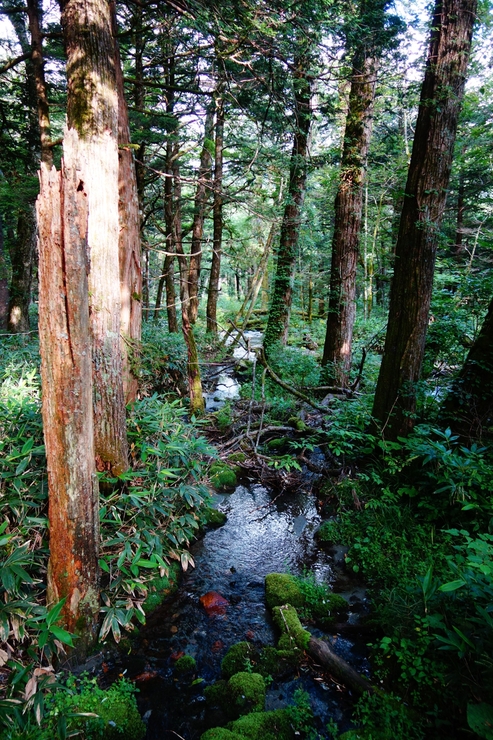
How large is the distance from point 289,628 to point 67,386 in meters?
3.03

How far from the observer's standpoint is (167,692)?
2.98 m

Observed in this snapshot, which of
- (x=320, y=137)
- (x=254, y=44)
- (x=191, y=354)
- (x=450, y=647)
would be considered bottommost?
(x=450, y=647)

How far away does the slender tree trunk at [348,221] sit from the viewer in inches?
278

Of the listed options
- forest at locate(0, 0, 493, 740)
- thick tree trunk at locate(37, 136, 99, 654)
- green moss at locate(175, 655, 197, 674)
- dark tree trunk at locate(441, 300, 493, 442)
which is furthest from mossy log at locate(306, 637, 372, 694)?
dark tree trunk at locate(441, 300, 493, 442)

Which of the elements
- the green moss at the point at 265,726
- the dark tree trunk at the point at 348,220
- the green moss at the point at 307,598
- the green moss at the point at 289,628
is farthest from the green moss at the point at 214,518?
the dark tree trunk at the point at 348,220

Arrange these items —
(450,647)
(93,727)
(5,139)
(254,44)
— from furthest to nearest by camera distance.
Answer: (5,139) → (254,44) → (93,727) → (450,647)

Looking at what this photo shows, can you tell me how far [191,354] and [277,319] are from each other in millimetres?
3711

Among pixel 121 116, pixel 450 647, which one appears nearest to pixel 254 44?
pixel 121 116

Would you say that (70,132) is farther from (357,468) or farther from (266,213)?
(266,213)

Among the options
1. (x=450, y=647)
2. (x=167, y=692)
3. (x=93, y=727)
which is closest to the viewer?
(x=450, y=647)

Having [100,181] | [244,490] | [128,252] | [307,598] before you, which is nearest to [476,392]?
[307,598]

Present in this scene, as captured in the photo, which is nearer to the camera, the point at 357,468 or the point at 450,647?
the point at 450,647

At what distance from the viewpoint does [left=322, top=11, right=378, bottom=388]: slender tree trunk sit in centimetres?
707

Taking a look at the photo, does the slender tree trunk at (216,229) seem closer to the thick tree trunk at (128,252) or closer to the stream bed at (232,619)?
the thick tree trunk at (128,252)
